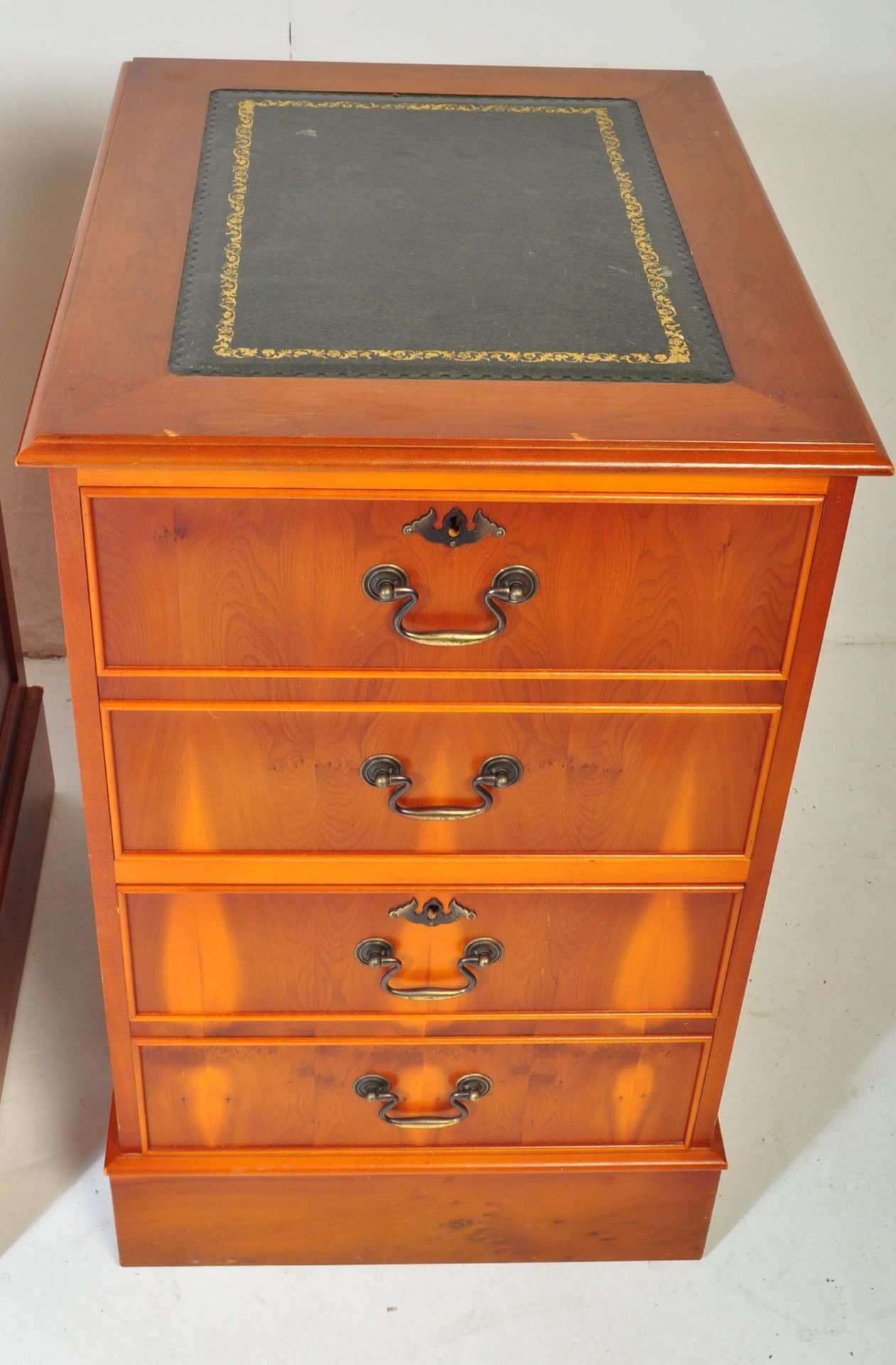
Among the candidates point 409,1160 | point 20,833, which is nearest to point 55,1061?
point 20,833

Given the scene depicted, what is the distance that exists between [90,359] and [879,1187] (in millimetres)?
1250

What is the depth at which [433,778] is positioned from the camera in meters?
1.32

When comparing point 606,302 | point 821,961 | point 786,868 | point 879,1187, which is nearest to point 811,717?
point 786,868

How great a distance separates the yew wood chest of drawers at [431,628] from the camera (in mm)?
1148

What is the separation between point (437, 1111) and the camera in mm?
1557

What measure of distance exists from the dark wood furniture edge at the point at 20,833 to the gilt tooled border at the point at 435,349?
0.82 m

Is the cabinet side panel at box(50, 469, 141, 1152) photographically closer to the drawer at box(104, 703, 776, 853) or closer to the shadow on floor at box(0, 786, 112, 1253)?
the drawer at box(104, 703, 776, 853)

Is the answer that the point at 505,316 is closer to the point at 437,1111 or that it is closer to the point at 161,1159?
the point at 437,1111

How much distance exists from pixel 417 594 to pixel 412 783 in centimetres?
20

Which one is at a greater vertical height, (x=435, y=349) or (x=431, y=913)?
(x=435, y=349)

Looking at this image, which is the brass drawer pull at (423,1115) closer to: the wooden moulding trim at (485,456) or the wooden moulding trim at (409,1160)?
the wooden moulding trim at (409,1160)

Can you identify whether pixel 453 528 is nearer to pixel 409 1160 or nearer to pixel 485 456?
pixel 485 456

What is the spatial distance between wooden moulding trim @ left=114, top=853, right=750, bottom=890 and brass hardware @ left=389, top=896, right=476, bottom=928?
0.03m

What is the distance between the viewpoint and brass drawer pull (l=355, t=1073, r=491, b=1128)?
4.99ft
